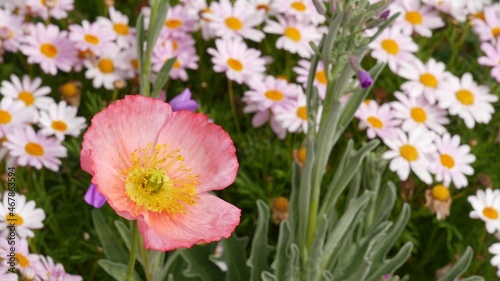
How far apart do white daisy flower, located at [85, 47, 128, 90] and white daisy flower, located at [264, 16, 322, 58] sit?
0.30 m

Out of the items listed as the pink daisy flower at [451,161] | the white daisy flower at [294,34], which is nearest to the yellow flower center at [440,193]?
the pink daisy flower at [451,161]

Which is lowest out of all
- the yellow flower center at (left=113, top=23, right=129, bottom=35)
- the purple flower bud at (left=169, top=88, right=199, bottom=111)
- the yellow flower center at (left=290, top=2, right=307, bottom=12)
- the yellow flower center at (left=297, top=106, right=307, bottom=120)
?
the yellow flower center at (left=297, top=106, right=307, bottom=120)

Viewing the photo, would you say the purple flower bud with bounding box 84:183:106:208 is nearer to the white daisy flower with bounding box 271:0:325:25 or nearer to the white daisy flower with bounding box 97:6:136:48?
the white daisy flower with bounding box 97:6:136:48

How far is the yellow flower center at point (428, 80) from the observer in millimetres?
1528

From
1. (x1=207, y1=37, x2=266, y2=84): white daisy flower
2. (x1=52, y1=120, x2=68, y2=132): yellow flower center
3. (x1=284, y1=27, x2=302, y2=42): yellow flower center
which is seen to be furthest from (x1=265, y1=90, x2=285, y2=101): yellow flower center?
(x1=52, y1=120, x2=68, y2=132): yellow flower center

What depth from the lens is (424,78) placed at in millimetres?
1535

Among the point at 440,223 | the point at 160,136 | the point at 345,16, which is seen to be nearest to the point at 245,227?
the point at 440,223

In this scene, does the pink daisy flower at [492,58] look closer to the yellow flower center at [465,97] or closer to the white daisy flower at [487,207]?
the yellow flower center at [465,97]

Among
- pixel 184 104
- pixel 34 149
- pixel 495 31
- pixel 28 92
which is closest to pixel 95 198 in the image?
pixel 184 104

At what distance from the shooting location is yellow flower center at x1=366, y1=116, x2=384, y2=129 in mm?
1424

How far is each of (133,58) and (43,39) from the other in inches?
7.1

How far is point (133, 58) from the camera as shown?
1519 millimetres

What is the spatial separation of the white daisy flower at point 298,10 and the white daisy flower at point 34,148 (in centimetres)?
55

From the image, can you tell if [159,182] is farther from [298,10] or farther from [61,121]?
[298,10]
